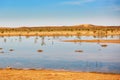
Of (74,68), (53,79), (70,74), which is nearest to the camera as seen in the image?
(53,79)

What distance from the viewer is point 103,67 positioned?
20.8m

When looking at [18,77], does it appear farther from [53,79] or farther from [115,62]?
[115,62]

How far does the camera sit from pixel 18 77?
640 inches

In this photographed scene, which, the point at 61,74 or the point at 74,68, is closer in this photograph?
the point at 61,74

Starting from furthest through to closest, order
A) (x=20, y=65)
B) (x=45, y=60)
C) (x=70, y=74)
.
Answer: (x=45, y=60) → (x=20, y=65) → (x=70, y=74)

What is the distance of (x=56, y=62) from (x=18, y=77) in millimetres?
7309

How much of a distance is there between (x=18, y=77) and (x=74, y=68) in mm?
5317

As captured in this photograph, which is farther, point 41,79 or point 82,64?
point 82,64

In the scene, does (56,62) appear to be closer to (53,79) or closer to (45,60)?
(45,60)

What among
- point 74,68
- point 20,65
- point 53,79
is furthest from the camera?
point 20,65

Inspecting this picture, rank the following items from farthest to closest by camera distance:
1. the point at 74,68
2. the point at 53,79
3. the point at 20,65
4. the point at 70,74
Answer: the point at 20,65, the point at 74,68, the point at 70,74, the point at 53,79

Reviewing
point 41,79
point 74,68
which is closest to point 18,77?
point 41,79

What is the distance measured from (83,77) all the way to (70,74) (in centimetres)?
115

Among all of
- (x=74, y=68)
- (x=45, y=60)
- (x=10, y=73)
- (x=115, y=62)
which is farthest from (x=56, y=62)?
(x=10, y=73)
